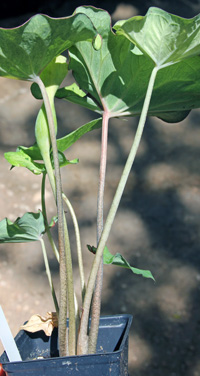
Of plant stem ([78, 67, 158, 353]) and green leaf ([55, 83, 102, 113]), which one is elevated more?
green leaf ([55, 83, 102, 113])

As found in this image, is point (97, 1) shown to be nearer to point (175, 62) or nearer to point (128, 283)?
point (128, 283)

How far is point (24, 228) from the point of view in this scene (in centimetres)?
57

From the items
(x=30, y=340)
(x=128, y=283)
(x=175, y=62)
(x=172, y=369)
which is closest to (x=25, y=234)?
(x=30, y=340)

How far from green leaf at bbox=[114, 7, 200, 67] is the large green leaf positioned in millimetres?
44

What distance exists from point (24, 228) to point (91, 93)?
20 cm

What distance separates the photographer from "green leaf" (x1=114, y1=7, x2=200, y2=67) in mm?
478

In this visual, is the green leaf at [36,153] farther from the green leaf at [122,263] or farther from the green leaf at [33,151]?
the green leaf at [122,263]

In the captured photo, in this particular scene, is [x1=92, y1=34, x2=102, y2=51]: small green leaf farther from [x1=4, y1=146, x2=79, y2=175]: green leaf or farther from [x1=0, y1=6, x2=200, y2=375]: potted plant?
[x1=4, y1=146, x2=79, y2=175]: green leaf

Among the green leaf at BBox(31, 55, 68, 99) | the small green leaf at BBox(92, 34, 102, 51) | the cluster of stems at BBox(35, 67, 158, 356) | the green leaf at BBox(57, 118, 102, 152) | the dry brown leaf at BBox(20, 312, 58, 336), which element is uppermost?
the small green leaf at BBox(92, 34, 102, 51)

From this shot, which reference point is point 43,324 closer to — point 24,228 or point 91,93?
point 24,228

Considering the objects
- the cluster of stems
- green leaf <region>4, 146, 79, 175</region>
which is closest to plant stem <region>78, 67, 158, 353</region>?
the cluster of stems

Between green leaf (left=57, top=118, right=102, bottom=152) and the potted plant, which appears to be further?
green leaf (left=57, top=118, right=102, bottom=152)

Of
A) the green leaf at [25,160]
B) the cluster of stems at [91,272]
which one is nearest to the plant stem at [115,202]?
the cluster of stems at [91,272]

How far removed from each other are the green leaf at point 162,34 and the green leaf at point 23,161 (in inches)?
8.0
